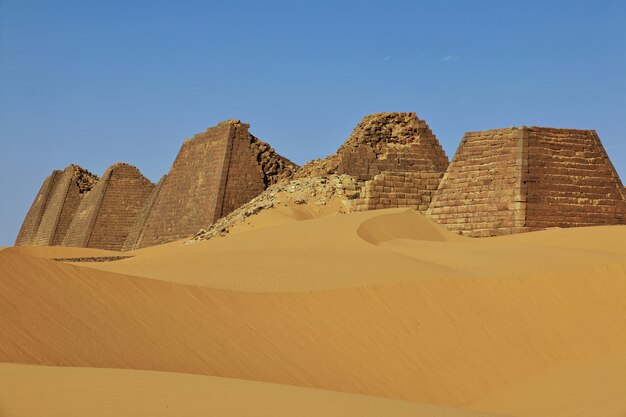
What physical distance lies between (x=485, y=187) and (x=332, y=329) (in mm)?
14112

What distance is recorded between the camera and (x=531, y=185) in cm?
2044

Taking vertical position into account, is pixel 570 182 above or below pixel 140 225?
above

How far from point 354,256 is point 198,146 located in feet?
69.6

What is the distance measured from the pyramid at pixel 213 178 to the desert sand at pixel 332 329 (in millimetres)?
17675

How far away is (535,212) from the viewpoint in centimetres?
2014

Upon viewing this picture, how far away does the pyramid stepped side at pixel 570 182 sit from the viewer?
20.3 metres

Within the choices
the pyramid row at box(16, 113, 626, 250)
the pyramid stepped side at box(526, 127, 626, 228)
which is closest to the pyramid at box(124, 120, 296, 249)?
the pyramid row at box(16, 113, 626, 250)

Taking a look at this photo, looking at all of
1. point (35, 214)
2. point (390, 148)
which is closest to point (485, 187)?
point (390, 148)

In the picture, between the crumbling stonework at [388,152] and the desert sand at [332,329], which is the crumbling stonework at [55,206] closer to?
the crumbling stonework at [388,152]

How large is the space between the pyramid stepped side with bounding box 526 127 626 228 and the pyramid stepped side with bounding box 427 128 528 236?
300mm

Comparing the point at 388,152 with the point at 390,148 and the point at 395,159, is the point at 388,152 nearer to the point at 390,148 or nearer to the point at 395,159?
the point at 390,148

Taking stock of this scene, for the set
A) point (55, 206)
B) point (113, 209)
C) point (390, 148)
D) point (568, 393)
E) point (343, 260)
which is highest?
point (390, 148)

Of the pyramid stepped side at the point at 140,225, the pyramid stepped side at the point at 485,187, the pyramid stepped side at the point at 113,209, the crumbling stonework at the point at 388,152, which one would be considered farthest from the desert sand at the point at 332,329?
the pyramid stepped side at the point at 113,209

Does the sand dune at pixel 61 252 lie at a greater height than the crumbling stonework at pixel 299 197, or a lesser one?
lesser
